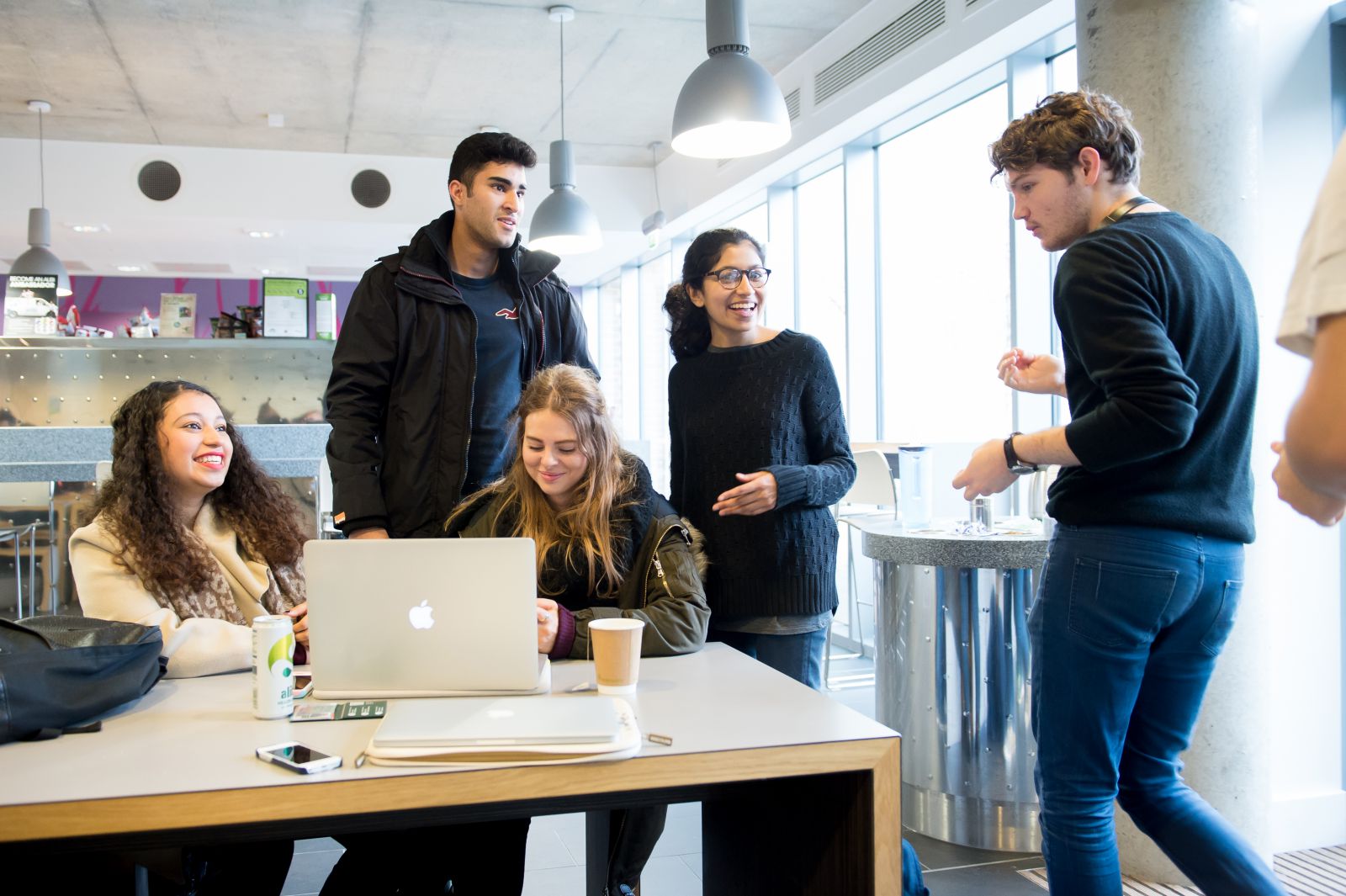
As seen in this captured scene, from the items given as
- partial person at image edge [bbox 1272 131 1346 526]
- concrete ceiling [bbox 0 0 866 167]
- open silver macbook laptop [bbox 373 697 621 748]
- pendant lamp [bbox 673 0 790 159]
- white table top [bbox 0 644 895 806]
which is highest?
concrete ceiling [bbox 0 0 866 167]

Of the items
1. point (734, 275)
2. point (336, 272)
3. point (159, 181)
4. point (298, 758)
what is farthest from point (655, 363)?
point (298, 758)

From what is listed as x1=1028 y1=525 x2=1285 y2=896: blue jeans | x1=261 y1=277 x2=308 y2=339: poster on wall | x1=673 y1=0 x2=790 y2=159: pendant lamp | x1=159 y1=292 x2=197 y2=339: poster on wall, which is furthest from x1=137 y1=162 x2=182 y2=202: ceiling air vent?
x1=1028 y1=525 x2=1285 y2=896: blue jeans

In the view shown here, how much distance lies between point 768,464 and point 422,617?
0.91 meters

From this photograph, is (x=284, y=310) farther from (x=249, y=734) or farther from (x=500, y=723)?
(x=500, y=723)

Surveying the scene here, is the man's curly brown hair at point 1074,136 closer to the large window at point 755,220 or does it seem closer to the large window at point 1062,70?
the large window at point 1062,70

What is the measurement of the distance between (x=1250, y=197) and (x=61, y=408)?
18.4ft

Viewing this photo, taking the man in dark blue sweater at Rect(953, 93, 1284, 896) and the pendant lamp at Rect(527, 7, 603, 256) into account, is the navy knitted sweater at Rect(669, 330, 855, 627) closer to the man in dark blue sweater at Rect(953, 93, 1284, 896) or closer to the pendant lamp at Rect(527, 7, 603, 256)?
the man in dark blue sweater at Rect(953, 93, 1284, 896)

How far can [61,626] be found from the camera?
1404 mm

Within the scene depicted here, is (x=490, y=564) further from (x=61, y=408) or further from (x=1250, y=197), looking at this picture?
(x=61, y=408)

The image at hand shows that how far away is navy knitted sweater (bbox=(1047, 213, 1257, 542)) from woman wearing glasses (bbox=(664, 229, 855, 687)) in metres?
0.56

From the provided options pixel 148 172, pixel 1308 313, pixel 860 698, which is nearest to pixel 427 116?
pixel 148 172

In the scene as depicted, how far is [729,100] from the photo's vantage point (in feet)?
10.1

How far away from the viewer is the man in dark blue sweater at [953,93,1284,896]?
1.48 metres

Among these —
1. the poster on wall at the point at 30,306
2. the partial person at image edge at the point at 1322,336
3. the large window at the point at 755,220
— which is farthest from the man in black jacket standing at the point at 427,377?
the large window at the point at 755,220
